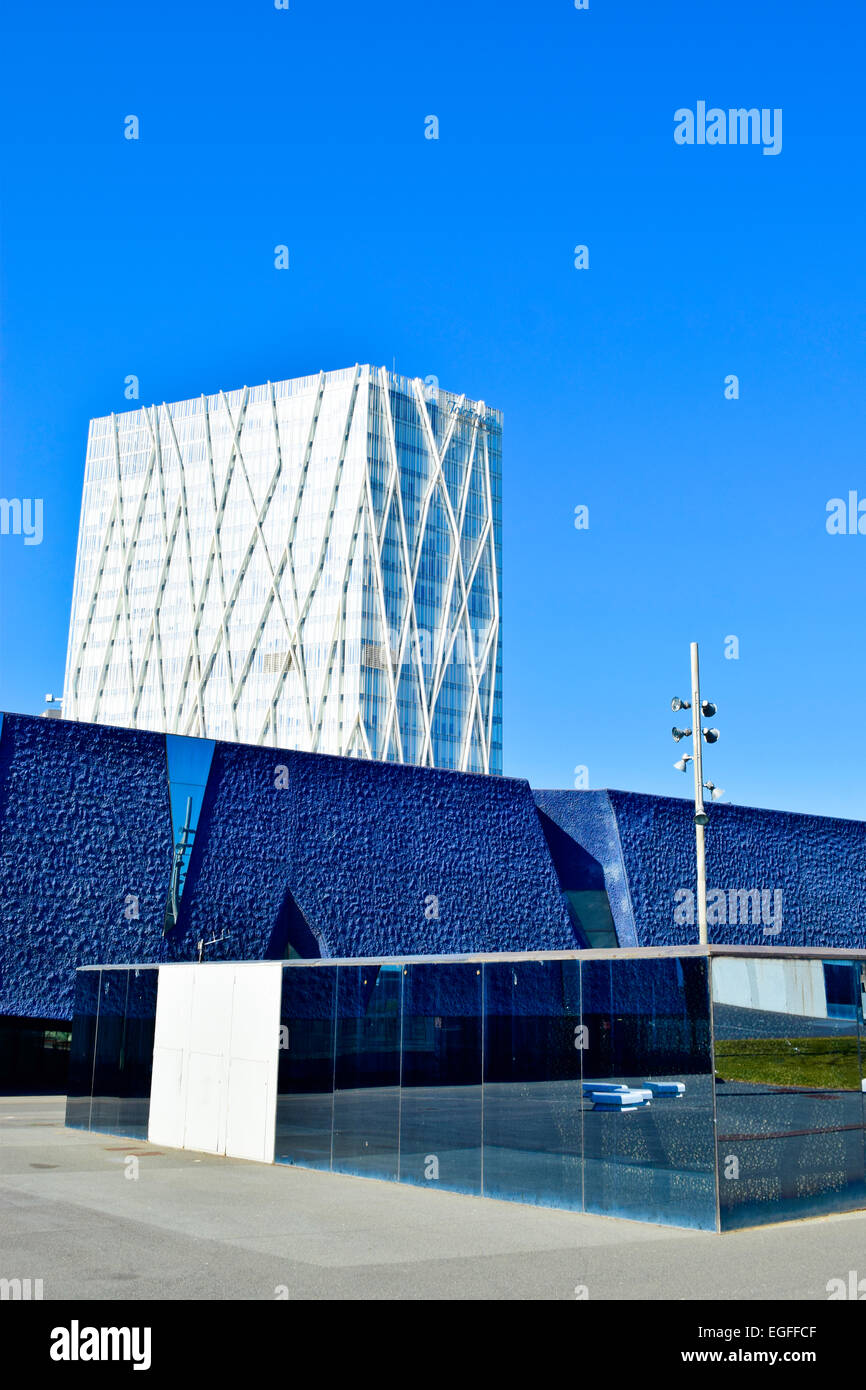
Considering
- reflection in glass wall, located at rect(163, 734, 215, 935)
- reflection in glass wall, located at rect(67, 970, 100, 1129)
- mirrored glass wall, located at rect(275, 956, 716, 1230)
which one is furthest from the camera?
reflection in glass wall, located at rect(163, 734, 215, 935)

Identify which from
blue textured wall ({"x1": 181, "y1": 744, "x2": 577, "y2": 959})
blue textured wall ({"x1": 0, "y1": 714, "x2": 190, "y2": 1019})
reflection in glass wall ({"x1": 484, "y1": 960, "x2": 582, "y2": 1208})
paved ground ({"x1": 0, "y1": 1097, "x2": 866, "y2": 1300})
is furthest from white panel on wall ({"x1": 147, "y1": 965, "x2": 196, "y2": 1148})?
blue textured wall ({"x1": 181, "y1": 744, "x2": 577, "y2": 959})

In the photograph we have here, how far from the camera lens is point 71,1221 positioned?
1395 cm

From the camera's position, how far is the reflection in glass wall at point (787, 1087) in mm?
13664

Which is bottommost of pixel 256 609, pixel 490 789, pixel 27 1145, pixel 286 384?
pixel 27 1145

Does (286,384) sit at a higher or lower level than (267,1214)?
higher

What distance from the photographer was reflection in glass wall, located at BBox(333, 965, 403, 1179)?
17.8 meters

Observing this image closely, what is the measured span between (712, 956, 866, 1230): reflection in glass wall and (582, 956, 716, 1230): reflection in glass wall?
0.26m

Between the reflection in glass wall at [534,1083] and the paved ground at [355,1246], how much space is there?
1.38 feet

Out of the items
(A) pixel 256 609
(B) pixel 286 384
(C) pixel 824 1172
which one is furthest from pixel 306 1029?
(B) pixel 286 384

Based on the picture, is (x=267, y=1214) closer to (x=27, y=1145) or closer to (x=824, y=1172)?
(x=824, y=1172)

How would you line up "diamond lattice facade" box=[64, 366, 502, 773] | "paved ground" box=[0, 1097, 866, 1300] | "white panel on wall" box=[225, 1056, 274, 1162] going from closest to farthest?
"paved ground" box=[0, 1097, 866, 1300], "white panel on wall" box=[225, 1056, 274, 1162], "diamond lattice facade" box=[64, 366, 502, 773]

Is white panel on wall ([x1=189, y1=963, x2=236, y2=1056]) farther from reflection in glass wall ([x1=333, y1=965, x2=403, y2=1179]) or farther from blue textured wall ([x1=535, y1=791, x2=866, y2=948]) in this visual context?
blue textured wall ([x1=535, y1=791, x2=866, y2=948])

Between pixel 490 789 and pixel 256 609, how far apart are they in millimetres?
82461
